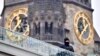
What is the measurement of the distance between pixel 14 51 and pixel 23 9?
24.9m

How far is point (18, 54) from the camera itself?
1733cm

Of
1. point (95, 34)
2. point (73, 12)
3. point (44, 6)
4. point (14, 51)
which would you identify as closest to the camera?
point (14, 51)

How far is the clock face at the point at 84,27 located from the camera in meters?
42.5

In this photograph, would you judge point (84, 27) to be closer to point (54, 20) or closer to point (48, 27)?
point (54, 20)

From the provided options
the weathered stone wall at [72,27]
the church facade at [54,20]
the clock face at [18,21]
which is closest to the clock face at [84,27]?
the church facade at [54,20]

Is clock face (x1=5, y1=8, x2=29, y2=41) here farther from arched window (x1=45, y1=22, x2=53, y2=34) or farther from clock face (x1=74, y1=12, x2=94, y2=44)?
clock face (x1=74, y1=12, x2=94, y2=44)

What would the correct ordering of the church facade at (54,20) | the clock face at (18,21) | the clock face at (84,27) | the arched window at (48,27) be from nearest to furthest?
the arched window at (48,27), the church facade at (54,20), the clock face at (18,21), the clock face at (84,27)

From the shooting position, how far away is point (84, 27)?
43.5 meters

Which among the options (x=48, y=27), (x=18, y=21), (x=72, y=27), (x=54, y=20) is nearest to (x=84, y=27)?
(x=72, y=27)

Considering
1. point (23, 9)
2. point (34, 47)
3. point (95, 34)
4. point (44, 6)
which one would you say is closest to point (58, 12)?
point (44, 6)

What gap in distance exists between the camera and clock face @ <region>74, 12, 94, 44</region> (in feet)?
139

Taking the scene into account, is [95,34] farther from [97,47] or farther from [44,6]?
[44,6]

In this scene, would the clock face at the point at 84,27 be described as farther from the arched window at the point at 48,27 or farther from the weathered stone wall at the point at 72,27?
the arched window at the point at 48,27

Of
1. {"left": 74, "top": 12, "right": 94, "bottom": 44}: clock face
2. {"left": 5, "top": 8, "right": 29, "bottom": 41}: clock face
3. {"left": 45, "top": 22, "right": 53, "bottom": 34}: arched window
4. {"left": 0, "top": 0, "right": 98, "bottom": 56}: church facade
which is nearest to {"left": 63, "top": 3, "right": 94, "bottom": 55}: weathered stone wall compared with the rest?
{"left": 0, "top": 0, "right": 98, "bottom": 56}: church facade
